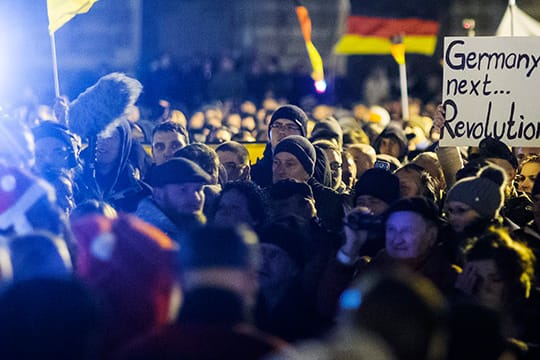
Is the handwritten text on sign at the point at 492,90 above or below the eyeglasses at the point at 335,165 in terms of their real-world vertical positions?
above

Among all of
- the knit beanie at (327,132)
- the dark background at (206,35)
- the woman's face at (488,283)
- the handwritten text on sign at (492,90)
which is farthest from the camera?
the dark background at (206,35)

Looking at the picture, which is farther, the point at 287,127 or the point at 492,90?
the point at 287,127

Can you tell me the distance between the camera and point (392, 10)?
850 inches

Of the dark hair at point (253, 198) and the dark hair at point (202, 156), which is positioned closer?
the dark hair at point (253, 198)

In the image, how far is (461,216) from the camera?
22.0ft

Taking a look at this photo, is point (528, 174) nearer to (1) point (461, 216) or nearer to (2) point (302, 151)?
(2) point (302, 151)

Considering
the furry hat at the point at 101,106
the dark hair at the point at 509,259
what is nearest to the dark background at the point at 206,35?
the furry hat at the point at 101,106

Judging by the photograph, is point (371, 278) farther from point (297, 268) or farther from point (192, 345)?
point (297, 268)

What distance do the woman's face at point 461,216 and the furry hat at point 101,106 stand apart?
260 cm

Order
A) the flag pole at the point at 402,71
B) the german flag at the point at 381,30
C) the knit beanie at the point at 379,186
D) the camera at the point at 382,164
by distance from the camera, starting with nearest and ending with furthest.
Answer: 1. the knit beanie at the point at 379,186
2. the camera at the point at 382,164
3. the flag pole at the point at 402,71
4. the german flag at the point at 381,30

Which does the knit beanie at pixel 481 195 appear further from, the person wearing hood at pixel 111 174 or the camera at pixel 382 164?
the person wearing hood at pixel 111 174

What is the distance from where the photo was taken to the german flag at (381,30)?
18.3m

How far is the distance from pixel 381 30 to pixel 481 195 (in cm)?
1188

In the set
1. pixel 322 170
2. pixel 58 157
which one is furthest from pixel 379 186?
pixel 58 157
